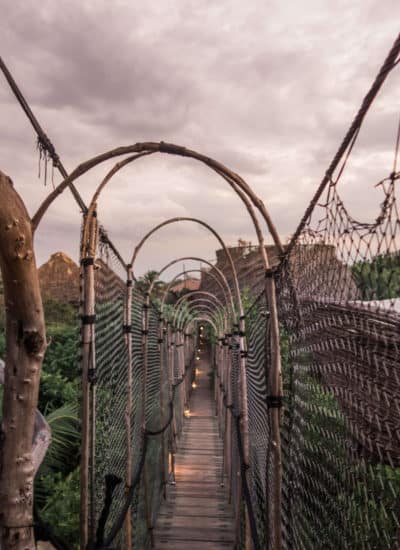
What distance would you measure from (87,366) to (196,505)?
519cm

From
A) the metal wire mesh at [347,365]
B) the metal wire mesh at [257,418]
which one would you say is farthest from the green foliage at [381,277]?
the metal wire mesh at [257,418]

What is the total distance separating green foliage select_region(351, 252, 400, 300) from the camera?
34.0 inches

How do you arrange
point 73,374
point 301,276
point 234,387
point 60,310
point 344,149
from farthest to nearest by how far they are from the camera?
point 60,310 < point 73,374 < point 234,387 < point 301,276 < point 344,149

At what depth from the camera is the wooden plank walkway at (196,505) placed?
5.21 metres

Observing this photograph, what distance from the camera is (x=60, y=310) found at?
14977 mm

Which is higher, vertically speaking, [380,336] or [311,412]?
[380,336]

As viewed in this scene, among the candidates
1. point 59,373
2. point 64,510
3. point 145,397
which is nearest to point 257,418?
point 145,397

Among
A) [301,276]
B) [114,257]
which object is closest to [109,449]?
[114,257]

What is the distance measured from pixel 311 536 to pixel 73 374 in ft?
23.0

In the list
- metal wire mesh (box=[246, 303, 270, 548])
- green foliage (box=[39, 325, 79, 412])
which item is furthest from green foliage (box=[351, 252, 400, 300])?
green foliage (box=[39, 325, 79, 412])

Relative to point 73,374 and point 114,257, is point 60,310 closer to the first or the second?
point 73,374

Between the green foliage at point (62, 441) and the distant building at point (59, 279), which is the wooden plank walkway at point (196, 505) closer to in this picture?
the green foliage at point (62, 441)

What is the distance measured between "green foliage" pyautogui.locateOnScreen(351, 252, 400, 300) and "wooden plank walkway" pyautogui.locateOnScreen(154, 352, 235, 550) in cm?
509

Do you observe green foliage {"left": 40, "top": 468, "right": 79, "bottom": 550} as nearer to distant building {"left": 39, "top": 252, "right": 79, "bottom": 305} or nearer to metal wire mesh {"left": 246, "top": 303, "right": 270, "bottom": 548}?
metal wire mesh {"left": 246, "top": 303, "right": 270, "bottom": 548}
